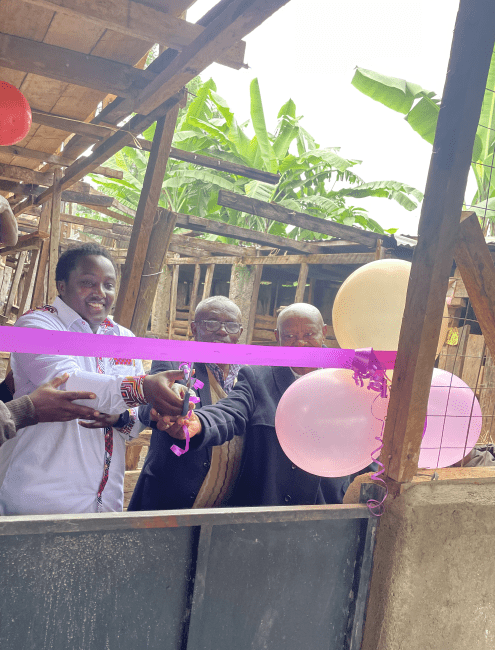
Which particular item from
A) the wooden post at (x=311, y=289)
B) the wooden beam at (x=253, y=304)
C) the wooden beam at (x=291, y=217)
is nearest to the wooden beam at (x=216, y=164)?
the wooden beam at (x=291, y=217)

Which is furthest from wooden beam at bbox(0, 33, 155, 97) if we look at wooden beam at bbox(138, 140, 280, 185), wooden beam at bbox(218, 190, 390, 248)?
wooden beam at bbox(218, 190, 390, 248)

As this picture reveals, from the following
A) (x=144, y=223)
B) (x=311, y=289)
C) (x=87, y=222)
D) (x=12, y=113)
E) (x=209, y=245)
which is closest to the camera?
(x=12, y=113)

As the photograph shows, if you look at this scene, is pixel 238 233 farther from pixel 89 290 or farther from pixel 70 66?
pixel 89 290

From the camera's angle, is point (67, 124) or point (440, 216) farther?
point (67, 124)

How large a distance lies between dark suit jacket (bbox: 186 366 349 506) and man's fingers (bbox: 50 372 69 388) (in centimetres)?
50

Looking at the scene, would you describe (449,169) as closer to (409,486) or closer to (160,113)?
(409,486)

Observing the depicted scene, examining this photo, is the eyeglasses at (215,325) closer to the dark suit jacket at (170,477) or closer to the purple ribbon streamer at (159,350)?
the dark suit jacket at (170,477)

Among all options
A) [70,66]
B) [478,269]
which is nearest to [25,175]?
[70,66]

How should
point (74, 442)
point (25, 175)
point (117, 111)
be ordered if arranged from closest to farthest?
point (74, 442) < point (117, 111) < point (25, 175)

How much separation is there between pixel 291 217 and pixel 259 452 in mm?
6167

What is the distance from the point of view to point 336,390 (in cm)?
190

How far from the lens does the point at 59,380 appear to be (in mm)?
1853

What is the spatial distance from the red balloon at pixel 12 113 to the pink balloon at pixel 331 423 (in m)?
2.37

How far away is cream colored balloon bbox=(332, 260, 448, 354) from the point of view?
6.66 feet
